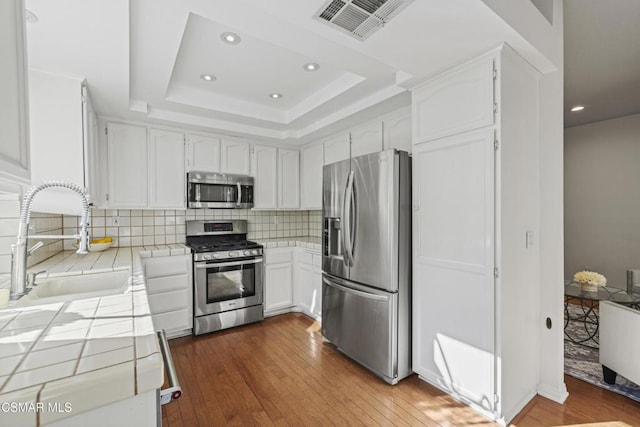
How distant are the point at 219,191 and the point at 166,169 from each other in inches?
23.9

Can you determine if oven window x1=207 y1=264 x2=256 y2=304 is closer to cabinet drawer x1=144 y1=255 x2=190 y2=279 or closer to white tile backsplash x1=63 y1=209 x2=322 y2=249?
cabinet drawer x1=144 y1=255 x2=190 y2=279

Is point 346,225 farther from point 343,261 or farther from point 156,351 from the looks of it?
point 156,351

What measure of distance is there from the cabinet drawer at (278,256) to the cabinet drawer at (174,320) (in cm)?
105

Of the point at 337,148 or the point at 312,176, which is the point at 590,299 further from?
the point at 312,176

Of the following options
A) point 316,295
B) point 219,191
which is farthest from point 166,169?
point 316,295

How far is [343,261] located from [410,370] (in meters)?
1.01

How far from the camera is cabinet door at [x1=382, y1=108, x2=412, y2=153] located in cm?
267

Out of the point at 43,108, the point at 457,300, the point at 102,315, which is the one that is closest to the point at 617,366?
the point at 457,300

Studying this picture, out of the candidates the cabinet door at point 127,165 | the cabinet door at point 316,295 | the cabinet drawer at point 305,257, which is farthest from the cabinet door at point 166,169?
the cabinet door at point 316,295

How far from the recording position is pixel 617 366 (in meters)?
2.12

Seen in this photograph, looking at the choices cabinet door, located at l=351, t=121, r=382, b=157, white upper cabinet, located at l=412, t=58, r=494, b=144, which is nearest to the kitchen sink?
white upper cabinet, located at l=412, t=58, r=494, b=144

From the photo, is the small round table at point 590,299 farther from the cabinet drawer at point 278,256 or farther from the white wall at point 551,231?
the cabinet drawer at point 278,256

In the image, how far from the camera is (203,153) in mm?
3453

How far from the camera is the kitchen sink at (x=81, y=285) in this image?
5.27ft
